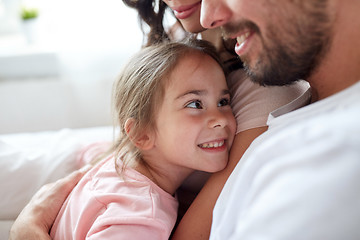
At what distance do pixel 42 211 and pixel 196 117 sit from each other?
1.98ft

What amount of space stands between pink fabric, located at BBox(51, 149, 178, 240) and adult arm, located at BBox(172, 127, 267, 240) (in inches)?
2.1

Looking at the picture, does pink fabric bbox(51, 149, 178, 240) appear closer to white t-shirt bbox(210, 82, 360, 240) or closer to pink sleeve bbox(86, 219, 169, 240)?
pink sleeve bbox(86, 219, 169, 240)

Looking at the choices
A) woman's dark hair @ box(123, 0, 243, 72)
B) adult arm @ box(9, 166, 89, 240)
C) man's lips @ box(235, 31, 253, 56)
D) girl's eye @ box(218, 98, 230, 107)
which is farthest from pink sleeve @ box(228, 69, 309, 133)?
adult arm @ box(9, 166, 89, 240)

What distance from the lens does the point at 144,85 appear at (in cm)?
127

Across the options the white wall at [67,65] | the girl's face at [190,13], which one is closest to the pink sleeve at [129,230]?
the girl's face at [190,13]

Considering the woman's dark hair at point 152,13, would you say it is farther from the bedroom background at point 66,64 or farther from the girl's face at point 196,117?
the bedroom background at point 66,64

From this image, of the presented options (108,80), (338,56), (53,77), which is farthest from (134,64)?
(53,77)

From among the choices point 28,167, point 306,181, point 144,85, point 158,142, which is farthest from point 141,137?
point 306,181

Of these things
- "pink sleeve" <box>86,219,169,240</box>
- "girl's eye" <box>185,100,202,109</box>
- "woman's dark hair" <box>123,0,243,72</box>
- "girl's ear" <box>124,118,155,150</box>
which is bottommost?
"pink sleeve" <box>86,219,169,240</box>

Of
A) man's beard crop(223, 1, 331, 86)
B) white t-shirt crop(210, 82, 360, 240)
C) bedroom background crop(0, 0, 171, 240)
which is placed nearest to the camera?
white t-shirt crop(210, 82, 360, 240)

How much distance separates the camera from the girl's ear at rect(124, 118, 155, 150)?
1.30 meters

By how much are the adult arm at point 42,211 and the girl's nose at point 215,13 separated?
0.70 meters

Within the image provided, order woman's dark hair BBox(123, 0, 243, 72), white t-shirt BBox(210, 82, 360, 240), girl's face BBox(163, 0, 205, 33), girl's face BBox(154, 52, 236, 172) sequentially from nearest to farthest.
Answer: white t-shirt BBox(210, 82, 360, 240) → girl's face BBox(154, 52, 236, 172) → girl's face BBox(163, 0, 205, 33) → woman's dark hair BBox(123, 0, 243, 72)

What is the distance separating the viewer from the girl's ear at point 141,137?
1.30 m
